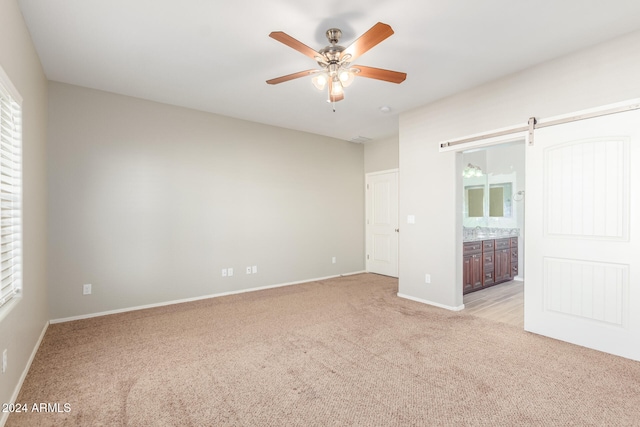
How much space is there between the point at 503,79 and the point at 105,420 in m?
4.64

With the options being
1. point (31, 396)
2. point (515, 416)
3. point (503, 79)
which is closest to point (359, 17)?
point (503, 79)

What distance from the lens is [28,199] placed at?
2.65 meters

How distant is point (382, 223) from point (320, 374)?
428 centimetres

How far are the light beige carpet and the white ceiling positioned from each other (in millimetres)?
2778

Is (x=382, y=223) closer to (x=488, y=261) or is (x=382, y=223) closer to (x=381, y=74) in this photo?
(x=488, y=261)

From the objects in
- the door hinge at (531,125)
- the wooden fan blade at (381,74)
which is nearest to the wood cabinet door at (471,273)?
the door hinge at (531,125)

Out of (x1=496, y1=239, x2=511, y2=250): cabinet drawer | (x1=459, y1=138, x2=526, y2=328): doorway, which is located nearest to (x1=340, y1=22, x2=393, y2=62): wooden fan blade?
(x1=459, y1=138, x2=526, y2=328): doorway

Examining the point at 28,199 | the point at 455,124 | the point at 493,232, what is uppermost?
the point at 455,124

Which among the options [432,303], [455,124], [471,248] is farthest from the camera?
[471,248]

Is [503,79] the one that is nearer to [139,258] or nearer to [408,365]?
[408,365]

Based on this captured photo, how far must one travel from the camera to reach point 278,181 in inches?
215

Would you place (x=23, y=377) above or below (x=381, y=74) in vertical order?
below

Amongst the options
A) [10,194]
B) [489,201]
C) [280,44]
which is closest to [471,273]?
[489,201]

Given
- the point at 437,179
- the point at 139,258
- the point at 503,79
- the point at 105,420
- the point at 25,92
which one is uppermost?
the point at 503,79
